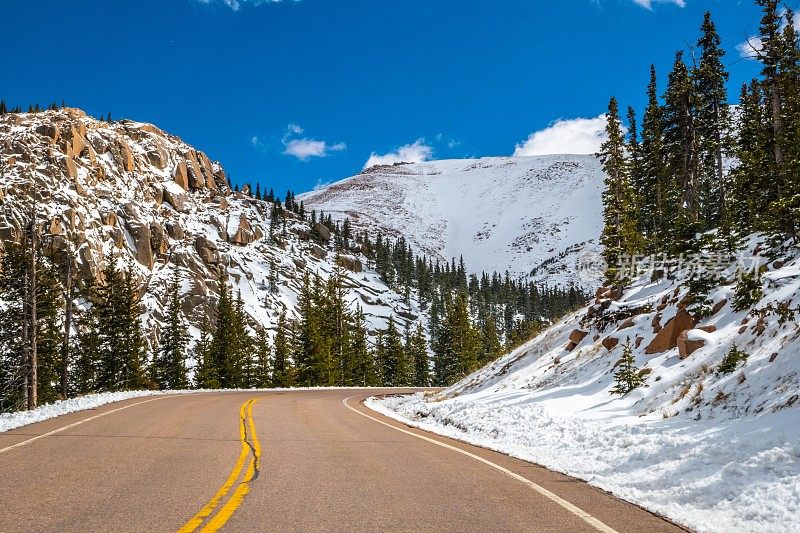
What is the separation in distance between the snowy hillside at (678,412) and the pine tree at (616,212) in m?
6.52

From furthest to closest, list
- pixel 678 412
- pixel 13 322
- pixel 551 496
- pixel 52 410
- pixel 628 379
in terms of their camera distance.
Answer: pixel 13 322
pixel 52 410
pixel 628 379
pixel 678 412
pixel 551 496

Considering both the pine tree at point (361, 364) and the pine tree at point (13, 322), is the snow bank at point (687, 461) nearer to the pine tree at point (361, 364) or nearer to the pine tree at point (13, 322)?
the pine tree at point (13, 322)

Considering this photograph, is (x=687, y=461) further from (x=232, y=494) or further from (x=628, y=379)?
(x=628, y=379)

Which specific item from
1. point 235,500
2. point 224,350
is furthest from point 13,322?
point 235,500

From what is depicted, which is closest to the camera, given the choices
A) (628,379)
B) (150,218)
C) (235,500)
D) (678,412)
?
(235,500)

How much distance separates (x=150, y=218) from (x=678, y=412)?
4251 inches

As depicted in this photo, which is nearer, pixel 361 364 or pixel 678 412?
pixel 678 412

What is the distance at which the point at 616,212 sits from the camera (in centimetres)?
3125

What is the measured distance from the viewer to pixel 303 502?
600 cm

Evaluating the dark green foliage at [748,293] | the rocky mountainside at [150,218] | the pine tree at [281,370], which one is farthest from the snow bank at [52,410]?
the rocky mountainside at [150,218]

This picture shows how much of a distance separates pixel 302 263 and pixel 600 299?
105471 mm

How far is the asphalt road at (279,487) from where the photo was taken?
5.26m

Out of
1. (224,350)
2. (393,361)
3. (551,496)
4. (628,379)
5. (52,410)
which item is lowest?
(393,361)

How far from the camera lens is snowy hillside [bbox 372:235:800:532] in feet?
21.2
